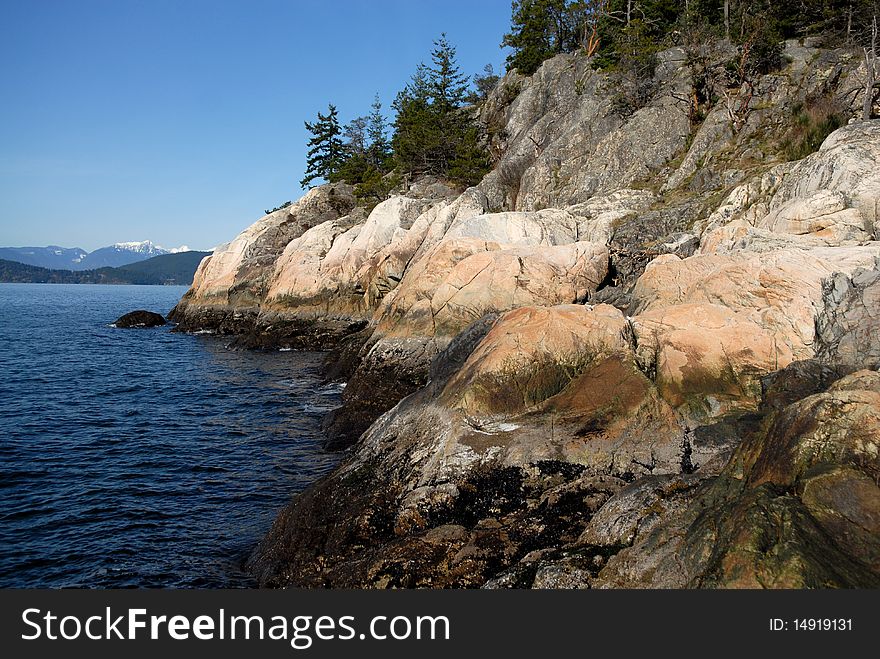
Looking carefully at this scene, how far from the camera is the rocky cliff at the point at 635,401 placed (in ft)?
21.8

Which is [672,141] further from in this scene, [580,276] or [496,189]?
[580,276]

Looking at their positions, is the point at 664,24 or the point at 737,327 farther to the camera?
the point at 664,24

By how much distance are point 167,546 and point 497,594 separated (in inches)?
348

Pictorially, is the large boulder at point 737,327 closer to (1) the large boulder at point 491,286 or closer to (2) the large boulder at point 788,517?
(2) the large boulder at point 788,517

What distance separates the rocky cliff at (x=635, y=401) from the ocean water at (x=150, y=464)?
1804 mm

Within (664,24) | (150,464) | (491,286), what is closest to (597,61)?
(664,24)

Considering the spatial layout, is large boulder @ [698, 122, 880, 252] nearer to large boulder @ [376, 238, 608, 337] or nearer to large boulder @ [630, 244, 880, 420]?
large boulder @ [630, 244, 880, 420]

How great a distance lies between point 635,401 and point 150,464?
1421cm

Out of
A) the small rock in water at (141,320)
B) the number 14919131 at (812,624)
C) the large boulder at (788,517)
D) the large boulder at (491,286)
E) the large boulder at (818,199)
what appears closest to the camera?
the number 14919131 at (812,624)

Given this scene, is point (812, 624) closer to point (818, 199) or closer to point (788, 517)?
point (788, 517)

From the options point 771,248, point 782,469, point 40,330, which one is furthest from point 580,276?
point 40,330

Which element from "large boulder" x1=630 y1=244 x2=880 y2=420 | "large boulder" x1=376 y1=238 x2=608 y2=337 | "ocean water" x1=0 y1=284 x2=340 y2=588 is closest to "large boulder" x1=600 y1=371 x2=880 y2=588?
"large boulder" x1=630 y1=244 x2=880 y2=420

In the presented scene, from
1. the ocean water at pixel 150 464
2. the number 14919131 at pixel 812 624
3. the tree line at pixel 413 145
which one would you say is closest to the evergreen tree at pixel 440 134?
the tree line at pixel 413 145

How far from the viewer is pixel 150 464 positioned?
54.6 ft
